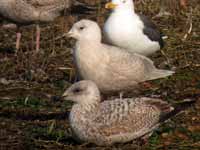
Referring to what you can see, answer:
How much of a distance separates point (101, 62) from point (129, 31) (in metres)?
1.55

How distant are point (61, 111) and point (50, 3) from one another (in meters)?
3.09

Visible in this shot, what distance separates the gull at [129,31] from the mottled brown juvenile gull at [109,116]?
230cm

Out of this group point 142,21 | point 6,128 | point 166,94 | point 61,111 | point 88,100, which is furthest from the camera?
point 142,21

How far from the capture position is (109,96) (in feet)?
27.0

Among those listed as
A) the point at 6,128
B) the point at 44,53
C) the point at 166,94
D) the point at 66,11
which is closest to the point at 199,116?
the point at 166,94

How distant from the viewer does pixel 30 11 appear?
1038 cm

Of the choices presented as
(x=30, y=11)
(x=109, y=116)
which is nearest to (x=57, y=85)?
(x=30, y=11)

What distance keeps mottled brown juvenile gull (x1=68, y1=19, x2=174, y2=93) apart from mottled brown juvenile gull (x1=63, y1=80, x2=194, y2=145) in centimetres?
92

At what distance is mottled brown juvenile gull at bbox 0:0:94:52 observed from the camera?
33.7ft

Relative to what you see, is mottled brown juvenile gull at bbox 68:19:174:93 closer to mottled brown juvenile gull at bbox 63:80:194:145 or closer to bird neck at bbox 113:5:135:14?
mottled brown juvenile gull at bbox 63:80:194:145

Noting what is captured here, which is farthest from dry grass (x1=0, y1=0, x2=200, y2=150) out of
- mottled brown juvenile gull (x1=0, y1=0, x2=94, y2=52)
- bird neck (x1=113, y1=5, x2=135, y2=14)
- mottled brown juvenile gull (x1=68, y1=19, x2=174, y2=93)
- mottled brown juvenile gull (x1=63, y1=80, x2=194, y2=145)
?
bird neck (x1=113, y1=5, x2=135, y2=14)

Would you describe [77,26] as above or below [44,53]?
above

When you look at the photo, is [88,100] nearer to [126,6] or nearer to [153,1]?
[126,6]

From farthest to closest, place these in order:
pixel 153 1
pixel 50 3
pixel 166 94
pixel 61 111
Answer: pixel 153 1 → pixel 50 3 → pixel 166 94 → pixel 61 111
